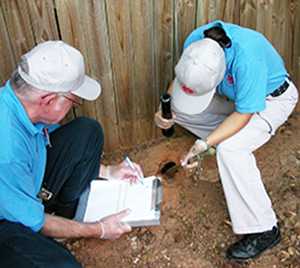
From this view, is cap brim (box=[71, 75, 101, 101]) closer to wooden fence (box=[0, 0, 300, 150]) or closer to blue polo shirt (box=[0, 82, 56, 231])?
blue polo shirt (box=[0, 82, 56, 231])

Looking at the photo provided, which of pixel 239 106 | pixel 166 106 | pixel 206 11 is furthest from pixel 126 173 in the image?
pixel 206 11

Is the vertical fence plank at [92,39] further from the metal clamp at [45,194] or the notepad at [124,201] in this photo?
the metal clamp at [45,194]

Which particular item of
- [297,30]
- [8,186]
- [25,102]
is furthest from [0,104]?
[297,30]

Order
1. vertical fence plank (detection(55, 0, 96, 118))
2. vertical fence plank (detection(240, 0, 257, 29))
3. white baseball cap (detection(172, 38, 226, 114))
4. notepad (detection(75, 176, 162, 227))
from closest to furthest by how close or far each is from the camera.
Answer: white baseball cap (detection(172, 38, 226, 114)) → notepad (detection(75, 176, 162, 227)) → vertical fence plank (detection(55, 0, 96, 118)) → vertical fence plank (detection(240, 0, 257, 29))

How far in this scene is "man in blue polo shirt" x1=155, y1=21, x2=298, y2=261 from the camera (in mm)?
2391

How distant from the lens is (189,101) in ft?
8.46

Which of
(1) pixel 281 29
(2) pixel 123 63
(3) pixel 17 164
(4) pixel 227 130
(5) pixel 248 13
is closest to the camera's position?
(3) pixel 17 164

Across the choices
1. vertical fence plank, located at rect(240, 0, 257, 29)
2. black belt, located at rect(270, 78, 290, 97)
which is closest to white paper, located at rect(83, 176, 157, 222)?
black belt, located at rect(270, 78, 290, 97)

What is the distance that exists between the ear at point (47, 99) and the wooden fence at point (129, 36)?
639 millimetres

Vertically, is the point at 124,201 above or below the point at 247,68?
below

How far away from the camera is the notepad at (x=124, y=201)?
2.48m

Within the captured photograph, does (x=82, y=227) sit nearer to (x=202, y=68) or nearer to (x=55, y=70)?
(x=55, y=70)

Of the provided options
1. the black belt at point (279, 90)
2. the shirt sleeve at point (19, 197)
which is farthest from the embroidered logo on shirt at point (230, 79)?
the shirt sleeve at point (19, 197)

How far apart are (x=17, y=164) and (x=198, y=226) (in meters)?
1.07
